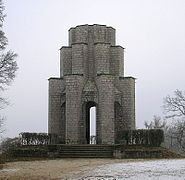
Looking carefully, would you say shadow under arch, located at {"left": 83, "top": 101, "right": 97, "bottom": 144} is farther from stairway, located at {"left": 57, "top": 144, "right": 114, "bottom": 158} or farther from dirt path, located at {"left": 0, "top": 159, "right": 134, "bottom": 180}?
dirt path, located at {"left": 0, "top": 159, "right": 134, "bottom": 180}

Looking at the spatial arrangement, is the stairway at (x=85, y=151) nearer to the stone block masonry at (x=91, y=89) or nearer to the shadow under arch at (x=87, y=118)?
the stone block masonry at (x=91, y=89)

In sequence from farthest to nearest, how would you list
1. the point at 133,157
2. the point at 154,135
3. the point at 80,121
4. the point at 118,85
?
the point at 118,85 < the point at 80,121 < the point at 154,135 < the point at 133,157

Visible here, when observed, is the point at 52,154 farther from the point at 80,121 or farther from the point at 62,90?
the point at 62,90

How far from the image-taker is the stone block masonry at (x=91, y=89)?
3491cm

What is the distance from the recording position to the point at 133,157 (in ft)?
90.8

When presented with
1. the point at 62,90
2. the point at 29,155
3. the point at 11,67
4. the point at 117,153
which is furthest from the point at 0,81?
the point at 62,90

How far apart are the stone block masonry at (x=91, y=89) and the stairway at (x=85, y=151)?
4.65 meters

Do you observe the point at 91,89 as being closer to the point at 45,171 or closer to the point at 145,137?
the point at 145,137

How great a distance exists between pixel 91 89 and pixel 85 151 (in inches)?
312

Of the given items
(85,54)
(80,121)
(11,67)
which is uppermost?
(85,54)

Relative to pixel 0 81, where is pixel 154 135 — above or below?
below

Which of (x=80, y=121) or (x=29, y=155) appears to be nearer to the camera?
(x=29, y=155)

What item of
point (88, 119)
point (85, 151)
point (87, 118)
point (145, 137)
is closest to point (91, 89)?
point (87, 118)

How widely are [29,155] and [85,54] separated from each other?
12772mm
